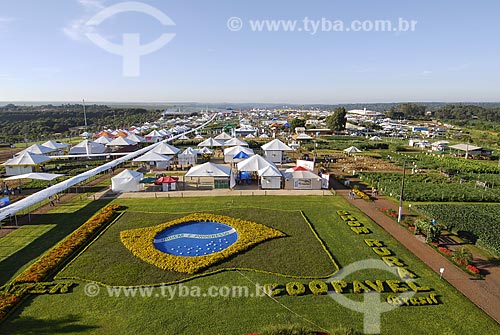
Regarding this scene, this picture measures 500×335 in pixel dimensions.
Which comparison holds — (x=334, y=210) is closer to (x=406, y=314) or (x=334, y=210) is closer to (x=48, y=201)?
(x=406, y=314)

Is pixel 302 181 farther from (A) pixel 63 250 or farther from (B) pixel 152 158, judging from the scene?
(A) pixel 63 250

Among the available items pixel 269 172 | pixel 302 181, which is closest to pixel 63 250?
pixel 269 172

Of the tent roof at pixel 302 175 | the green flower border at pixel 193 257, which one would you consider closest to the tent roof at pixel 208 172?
the tent roof at pixel 302 175

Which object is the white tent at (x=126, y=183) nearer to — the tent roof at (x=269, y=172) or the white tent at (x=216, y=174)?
the white tent at (x=216, y=174)

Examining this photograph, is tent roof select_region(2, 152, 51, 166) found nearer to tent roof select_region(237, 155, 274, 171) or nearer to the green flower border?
the green flower border

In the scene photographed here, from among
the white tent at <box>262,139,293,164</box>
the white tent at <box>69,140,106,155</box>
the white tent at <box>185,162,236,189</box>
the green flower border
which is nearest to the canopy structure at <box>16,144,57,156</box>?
the white tent at <box>69,140,106,155</box>
